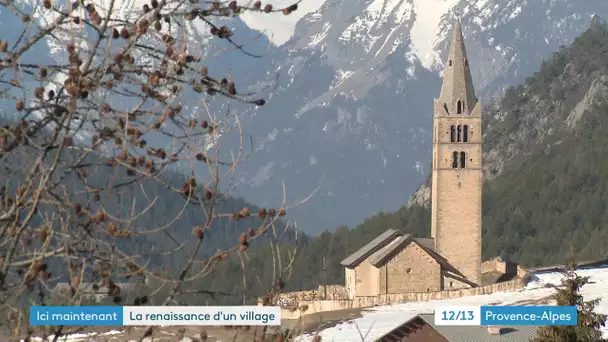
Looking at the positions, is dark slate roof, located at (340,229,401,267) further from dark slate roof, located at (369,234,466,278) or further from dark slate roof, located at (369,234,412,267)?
dark slate roof, located at (369,234,412,267)

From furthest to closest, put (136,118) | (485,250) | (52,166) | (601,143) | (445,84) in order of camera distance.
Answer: (601,143) → (485,250) → (445,84) → (136,118) → (52,166)

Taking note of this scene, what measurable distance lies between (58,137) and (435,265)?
223ft

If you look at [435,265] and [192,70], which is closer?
[192,70]

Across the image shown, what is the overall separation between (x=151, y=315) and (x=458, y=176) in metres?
72.9

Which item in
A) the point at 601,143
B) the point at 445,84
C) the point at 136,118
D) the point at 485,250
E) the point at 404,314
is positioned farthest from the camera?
Result: the point at 601,143

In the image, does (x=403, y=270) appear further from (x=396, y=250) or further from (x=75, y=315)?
(x=75, y=315)

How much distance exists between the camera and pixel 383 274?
75.9 m

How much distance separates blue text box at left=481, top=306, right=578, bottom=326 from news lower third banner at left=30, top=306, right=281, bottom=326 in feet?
20.5


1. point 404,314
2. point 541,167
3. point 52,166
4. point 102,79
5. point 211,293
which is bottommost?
point 211,293

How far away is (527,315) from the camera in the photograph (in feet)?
74.1

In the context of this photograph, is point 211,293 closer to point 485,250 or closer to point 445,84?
point 445,84

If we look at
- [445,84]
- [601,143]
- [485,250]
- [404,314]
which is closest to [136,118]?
[404,314]

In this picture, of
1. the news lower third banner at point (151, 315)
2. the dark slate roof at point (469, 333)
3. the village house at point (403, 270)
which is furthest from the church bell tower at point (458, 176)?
the news lower third banner at point (151, 315)

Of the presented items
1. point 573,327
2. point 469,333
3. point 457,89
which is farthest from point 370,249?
point 573,327
